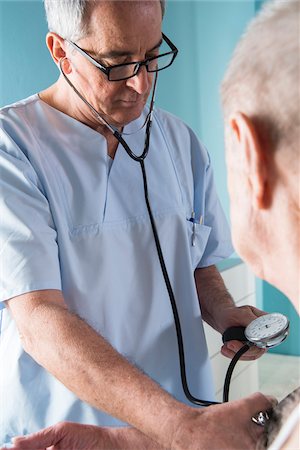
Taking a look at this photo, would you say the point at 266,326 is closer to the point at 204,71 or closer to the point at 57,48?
the point at 57,48

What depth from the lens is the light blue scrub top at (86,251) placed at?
118 centimetres

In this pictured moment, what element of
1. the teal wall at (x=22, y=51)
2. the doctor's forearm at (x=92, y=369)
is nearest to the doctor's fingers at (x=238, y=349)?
the doctor's forearm at (x=92, y=369)

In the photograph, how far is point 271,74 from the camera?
0.64 metres

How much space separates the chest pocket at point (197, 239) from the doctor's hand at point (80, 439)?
0.53 metres

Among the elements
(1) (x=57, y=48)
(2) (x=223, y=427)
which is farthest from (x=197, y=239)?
(2) (x=223, y=427)

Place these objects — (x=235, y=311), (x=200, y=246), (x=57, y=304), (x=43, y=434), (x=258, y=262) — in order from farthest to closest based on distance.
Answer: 1. (x=200, y=246)
2. (x=235, y=311)
3. (x=57, y=304)
4. (x=43, y=434)
5. (x=258, y=262)

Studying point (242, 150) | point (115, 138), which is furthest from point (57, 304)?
point (242, 150)

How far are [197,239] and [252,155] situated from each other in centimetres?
82

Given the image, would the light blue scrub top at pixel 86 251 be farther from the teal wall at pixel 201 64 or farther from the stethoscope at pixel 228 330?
the teal wall at pixel 201 64

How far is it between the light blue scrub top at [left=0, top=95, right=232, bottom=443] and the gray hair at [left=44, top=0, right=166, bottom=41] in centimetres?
16

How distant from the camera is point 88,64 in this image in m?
1.25

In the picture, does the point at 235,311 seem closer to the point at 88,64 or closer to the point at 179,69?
the point at 88,64

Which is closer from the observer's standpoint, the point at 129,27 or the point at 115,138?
the point at 129,27

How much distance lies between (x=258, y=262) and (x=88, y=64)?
65cm
